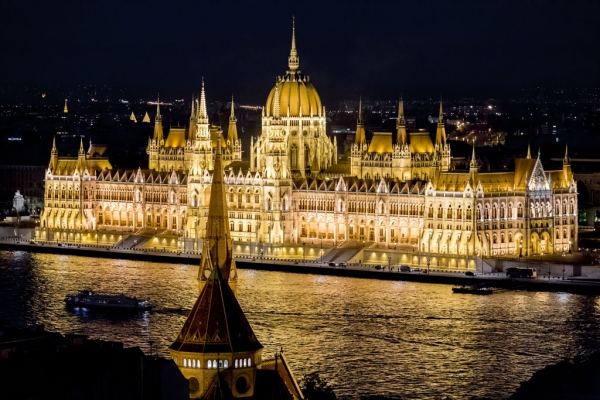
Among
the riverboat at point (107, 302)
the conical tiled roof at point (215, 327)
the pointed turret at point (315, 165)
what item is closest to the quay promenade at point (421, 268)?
the pointed turret at point (315, 165)

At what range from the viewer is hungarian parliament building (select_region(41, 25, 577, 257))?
101000 mm

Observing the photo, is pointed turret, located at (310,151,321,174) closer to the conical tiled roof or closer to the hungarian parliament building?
the hungarian parliament building

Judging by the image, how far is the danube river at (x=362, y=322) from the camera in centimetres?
6744

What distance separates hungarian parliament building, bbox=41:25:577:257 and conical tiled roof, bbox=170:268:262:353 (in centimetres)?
5535

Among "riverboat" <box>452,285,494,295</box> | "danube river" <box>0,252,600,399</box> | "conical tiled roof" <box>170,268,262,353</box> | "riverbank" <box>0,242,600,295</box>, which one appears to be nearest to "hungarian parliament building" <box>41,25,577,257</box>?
"riverbank" <box>0,242,600,295</box>

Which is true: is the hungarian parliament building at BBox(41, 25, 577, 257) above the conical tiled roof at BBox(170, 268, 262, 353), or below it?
above

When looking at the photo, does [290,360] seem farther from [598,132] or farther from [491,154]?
[598,132]

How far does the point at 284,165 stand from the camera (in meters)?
108

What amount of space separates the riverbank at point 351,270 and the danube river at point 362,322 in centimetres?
151

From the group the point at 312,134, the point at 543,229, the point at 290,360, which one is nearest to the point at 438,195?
the point at 543,229

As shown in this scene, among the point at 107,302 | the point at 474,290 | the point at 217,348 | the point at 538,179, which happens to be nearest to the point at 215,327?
the point at 217,348

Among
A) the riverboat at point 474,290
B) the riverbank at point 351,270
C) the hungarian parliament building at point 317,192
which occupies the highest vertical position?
the hungarian parliament building at point 317,192

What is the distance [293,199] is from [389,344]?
3417 centimetres

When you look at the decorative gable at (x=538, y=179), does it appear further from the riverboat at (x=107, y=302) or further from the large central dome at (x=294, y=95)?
the riverboat at (x=107, y=302)
